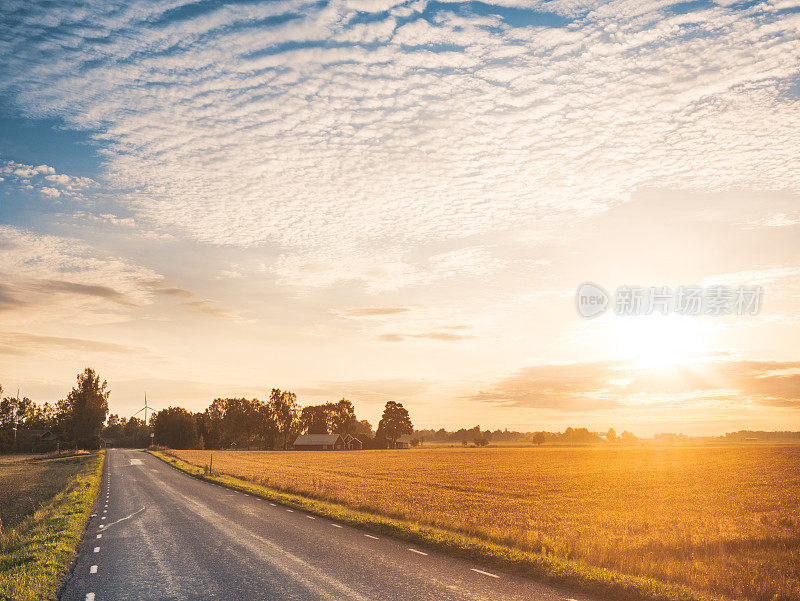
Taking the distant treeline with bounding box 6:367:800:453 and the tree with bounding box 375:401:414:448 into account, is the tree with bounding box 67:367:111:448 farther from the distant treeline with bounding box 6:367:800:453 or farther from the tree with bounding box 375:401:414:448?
A: the tree with bounding box 375:401:414:448

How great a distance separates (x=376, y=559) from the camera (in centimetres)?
1488

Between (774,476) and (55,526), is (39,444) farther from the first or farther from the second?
(774,476)

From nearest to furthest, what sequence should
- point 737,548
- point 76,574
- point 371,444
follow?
point 76,574
point 737,548
point 371,444

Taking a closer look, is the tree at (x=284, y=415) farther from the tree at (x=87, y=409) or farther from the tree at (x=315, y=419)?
the tree at (x=87, y=409)

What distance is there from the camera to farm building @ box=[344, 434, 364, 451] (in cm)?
16125

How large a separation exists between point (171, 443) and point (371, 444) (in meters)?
54.9

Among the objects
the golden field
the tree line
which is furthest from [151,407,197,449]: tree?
the golden field

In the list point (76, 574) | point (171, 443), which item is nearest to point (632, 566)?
point (76, 574)

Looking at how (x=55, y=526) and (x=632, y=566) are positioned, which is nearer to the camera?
(x=632, y=566)

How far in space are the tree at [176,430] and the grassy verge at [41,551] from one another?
436 ft

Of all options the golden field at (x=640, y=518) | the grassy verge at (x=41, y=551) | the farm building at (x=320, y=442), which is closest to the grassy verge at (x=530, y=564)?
the golden field at (x=640, y=518)

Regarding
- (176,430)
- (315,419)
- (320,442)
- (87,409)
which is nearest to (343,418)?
(315,419)

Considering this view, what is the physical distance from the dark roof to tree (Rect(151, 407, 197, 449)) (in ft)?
93.1

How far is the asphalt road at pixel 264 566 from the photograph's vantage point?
11.8m
